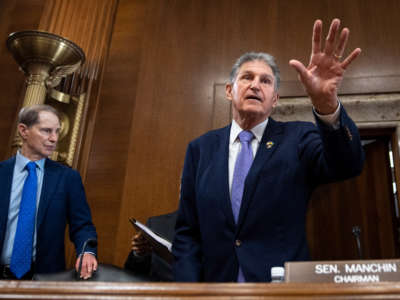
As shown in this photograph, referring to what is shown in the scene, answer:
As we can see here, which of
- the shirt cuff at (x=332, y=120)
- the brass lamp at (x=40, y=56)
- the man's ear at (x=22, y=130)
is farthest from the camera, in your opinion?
the brass lamp at (x=40, y=56)

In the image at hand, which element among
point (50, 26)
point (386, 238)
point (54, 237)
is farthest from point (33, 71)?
point (386, 238)

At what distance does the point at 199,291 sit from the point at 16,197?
1624 millimetres

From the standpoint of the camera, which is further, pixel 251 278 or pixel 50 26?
pixel 50 26

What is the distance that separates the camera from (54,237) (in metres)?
2.00

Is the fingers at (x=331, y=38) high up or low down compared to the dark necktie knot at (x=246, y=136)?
up

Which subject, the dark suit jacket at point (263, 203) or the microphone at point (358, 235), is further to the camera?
the microphone at point (358, 235)

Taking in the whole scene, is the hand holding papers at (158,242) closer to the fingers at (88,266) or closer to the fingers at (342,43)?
the fingers at (88,266)

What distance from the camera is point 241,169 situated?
4.63ft

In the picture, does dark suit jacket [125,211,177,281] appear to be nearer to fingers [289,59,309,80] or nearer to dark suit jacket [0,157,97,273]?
dark suit jacket [0,157,97,273]

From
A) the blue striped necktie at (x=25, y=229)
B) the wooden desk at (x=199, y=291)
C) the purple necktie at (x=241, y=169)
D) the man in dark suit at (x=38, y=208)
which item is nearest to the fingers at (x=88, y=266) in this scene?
the man in dark suit at (x=38, y=208)

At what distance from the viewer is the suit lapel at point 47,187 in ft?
6.55

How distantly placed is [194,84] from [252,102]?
2.02 m

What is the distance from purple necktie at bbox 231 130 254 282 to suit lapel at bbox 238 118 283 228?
0.03 meters

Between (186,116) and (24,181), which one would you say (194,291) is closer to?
(24,181)
